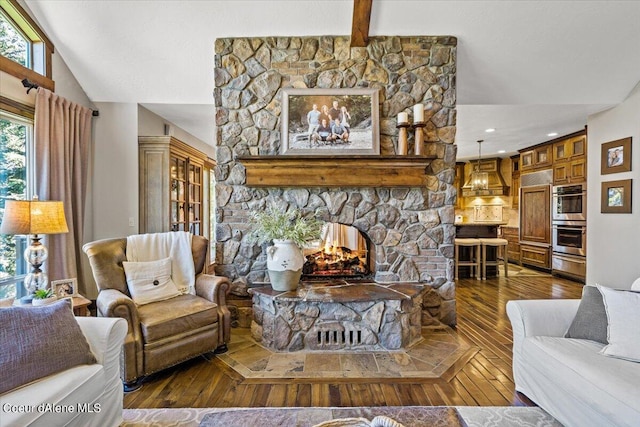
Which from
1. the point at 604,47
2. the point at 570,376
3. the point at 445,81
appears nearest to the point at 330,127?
the point at 445,81

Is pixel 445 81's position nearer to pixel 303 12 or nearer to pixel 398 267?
pixel 303 12

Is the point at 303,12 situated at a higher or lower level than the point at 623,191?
higher

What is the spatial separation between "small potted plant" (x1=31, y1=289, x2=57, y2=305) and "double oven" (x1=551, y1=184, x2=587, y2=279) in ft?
23.4

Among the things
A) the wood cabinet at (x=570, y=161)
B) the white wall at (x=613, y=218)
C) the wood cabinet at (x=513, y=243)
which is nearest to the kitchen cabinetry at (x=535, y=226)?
the wood cabinet at (x=513, y=243)

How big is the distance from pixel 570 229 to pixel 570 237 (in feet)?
0.48

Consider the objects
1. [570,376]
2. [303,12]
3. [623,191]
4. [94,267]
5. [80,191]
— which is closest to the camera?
[570,376]

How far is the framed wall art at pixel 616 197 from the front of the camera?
391 cm

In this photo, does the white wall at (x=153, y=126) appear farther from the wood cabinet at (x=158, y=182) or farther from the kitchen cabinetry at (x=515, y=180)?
the kitchen cabinetry at (x=515, y=180)

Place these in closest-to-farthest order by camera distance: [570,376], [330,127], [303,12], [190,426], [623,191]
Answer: [570,376]
[190,426]
[303,12]
[330,127]
[623,191]

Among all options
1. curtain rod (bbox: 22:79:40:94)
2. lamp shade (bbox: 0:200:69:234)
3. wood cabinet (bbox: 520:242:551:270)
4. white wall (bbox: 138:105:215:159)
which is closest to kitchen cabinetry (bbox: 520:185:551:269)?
wood cabinet (bbox: 520:242:551:270)

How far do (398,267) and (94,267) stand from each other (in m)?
2.73

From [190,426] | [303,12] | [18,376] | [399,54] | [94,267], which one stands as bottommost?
[190,426]

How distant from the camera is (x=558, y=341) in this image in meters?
1.89

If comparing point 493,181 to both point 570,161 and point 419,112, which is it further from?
→ point 419,112
